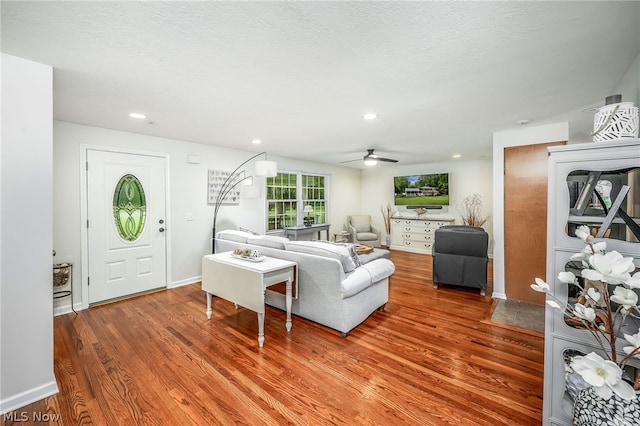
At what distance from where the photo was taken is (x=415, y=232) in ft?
22.9

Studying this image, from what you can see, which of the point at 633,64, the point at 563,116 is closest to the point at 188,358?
the point at 633,64

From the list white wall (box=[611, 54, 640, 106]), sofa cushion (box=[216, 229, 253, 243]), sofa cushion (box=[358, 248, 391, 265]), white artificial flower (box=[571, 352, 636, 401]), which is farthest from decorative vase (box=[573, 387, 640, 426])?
sofa cushion (box=[216, 229, 253, 243])

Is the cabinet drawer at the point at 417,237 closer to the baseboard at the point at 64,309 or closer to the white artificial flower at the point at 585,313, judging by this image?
the white artificial flower at the point at 585,313

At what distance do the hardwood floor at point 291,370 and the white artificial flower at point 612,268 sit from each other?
3.84 ft

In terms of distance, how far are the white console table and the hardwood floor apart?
34cm

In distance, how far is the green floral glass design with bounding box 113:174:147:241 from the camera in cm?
362

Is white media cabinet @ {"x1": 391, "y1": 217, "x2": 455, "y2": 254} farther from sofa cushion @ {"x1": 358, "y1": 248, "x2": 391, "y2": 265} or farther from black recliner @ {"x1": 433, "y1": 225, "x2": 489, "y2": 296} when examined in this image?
sofa cushion @ {"x1": 358, "y1": 248, "x2": 391, "y2": 265}

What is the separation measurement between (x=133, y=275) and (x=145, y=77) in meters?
2.86

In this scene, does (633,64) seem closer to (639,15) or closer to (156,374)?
(639,15)

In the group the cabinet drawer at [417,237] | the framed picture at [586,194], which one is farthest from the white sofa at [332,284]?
the cabinet drawer at [417,237]

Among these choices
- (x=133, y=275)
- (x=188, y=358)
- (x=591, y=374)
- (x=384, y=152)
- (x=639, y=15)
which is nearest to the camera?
(x=591, y=374)

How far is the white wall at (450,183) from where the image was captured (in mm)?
6305

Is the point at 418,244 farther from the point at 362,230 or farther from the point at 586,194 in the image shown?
the point at 586,194

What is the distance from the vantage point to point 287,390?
1.88 metres
